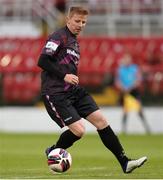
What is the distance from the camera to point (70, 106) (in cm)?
1000

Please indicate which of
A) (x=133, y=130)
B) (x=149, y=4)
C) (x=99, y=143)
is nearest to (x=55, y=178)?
(x=99, y=143)

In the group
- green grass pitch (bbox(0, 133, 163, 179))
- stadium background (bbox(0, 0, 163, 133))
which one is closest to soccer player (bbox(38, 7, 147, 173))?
green grass pitch (bbox(0, 133, 163, 179))

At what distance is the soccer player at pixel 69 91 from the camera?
988 centimetres

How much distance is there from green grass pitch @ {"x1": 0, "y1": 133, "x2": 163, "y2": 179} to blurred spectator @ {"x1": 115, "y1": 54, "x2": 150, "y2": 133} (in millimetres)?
949

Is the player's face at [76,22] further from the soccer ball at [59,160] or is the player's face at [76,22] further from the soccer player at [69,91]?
the soccer ball at [59,160]

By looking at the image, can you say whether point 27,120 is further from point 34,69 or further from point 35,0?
point 35,0

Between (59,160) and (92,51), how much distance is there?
1486cm

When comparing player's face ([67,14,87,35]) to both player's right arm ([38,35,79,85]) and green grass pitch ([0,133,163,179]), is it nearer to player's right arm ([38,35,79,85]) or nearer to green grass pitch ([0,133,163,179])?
player's right arm ([38,35,79,85])

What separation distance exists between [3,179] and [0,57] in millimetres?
15683

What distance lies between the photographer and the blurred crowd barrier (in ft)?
77.7

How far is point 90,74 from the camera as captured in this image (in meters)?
23.8

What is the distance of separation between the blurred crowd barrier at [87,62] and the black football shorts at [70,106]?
13165 mm

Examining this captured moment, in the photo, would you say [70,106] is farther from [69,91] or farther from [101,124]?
A: [101,124]

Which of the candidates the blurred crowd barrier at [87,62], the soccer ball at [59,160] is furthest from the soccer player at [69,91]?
the blurred crowd barrier at [87,62]
